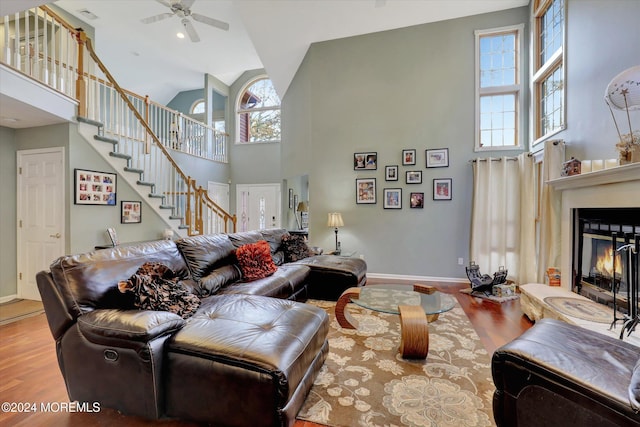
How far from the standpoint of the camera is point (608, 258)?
2.59 metres

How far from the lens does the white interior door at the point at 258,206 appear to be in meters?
8.12

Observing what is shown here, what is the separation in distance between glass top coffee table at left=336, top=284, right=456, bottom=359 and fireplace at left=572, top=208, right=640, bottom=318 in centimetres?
124

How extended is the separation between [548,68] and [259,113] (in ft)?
21.9

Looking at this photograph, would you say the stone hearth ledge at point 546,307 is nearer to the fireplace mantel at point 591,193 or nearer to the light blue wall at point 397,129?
the fireplace mantel at point 591,193

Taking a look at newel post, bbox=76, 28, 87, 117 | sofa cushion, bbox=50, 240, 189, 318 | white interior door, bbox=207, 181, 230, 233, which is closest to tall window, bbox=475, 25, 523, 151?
sofa cushion, bbox=50, 240, 189, 318

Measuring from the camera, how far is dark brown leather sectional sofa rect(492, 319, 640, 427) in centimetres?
112

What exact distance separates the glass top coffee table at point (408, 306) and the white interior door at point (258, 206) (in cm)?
531

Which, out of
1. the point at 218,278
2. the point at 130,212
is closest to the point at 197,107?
the point at 130,212

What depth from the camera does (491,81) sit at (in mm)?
4781

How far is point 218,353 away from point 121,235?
377cm

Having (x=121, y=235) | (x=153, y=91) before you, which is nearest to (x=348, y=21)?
(x=121, y=235)

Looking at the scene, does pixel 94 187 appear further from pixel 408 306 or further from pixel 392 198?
pixel 392 198

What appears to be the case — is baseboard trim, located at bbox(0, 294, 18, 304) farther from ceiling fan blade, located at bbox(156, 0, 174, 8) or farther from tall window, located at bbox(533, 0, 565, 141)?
tall window, located at bbox(533, 0, 565, 141)

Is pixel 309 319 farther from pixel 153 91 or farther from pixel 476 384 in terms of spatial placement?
pixel 153 91
